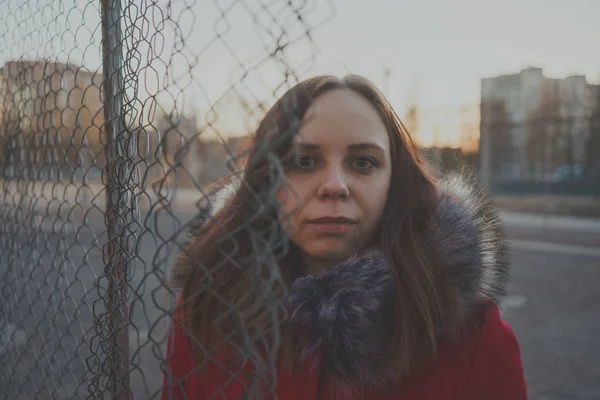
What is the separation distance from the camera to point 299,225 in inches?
56.7

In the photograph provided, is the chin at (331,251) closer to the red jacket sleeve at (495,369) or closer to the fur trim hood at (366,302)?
the fur trim hood at (366,302)

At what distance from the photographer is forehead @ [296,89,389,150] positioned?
4.52 feet

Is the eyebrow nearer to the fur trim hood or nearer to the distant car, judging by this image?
the fur trim hood

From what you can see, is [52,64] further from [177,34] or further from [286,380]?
[286,380]

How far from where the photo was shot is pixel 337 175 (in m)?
1.37

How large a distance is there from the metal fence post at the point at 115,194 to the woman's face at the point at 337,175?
18.8 inches

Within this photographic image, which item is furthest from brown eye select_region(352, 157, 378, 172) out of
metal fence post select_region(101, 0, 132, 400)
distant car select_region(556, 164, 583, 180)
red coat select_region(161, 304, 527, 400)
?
distant car select_region(556, 164, 583, 180)

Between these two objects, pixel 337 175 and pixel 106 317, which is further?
pixel 106 317

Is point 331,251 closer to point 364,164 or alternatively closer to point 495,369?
point 364,164

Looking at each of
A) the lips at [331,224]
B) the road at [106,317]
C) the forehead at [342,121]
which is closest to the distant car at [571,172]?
the road at [106,317]

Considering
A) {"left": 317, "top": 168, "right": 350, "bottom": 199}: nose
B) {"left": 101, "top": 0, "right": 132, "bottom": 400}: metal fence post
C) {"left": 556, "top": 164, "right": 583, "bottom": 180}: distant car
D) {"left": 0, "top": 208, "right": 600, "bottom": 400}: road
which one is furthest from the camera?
{"left": 556, "top": 164, "right": 583, "bottom": 180}: distant car

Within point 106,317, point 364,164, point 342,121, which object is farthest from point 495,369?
point 106,317

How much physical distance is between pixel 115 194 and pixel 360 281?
75 cm

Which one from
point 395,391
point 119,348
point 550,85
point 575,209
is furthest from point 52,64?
point 550,85
